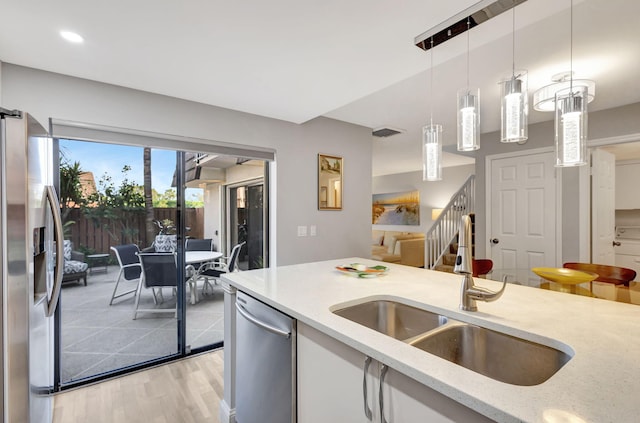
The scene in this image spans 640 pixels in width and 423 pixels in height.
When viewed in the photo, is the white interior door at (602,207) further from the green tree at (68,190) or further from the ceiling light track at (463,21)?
the green tree at (68,190)

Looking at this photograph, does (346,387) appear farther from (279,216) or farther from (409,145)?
(409,145)

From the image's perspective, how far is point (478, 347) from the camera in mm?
1138

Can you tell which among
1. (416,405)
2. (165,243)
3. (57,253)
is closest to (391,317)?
(416,405)

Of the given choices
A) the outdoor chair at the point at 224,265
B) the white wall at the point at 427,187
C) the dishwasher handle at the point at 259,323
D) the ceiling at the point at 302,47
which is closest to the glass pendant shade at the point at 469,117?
the ceiling at the point at 302,47

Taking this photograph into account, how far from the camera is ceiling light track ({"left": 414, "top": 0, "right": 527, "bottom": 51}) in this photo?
142cm

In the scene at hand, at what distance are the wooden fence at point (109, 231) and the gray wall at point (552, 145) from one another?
12.4 feet

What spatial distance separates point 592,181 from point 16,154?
4.72 meters

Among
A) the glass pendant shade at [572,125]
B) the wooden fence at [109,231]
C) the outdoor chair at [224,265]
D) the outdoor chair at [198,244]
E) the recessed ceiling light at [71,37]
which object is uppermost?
the recessed ceiling light at [71,37]

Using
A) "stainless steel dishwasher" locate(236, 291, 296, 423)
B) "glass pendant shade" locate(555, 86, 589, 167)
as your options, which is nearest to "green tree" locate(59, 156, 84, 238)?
"stainless steel dishwasher" locate(236, 291, 296, 423)

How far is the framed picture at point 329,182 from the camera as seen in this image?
343 centimetres

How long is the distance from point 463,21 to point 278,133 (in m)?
2.01

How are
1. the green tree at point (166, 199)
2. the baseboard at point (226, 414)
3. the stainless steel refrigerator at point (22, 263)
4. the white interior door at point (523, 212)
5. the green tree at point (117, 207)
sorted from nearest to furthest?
the stainless steel refrigerator at point (22, 263) < the baseboard at point (226, 414) < the green tree at point (117, 207) < the green tree at point (166, 199) < the white interior door at point (523, 212)

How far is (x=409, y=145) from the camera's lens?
471cm

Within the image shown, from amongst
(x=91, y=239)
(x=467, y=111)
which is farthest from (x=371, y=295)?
(x=91, y=239)
